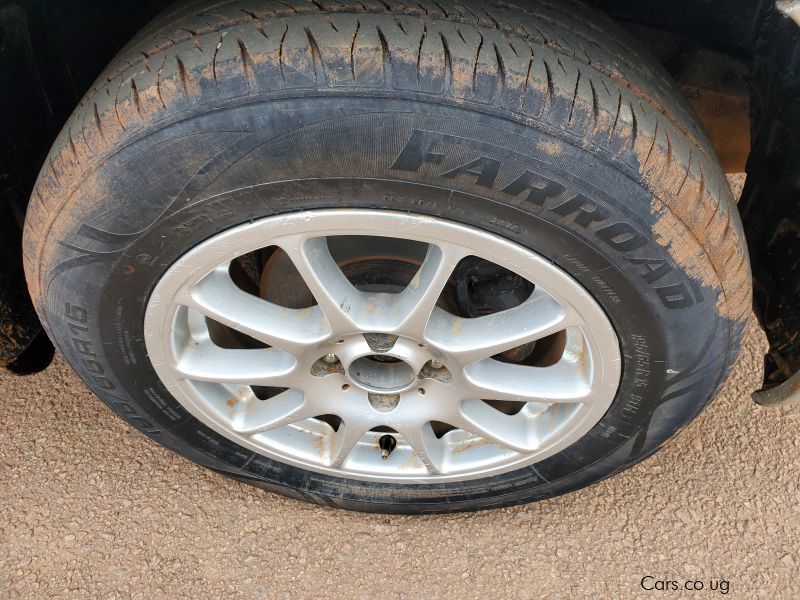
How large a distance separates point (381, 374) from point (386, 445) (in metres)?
0.31

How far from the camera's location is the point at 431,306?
161cm

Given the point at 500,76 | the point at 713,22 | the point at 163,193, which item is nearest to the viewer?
the point at 500,76

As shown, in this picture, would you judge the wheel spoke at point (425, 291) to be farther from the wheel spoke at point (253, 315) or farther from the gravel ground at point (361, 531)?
the gravel ground at point (361, 531)

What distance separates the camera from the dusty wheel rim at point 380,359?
1510 millimetres

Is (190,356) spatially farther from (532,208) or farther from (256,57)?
(532,208)

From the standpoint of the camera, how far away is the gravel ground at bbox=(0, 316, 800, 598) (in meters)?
2.10

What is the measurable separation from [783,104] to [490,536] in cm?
144

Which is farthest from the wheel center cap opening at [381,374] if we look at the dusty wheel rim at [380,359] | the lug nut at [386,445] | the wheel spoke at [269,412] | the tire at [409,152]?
the tire at [409,152]

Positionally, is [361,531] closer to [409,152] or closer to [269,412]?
[269,412]

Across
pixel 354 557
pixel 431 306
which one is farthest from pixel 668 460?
pixel 431 306

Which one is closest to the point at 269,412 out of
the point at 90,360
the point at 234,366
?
the point at 234,366

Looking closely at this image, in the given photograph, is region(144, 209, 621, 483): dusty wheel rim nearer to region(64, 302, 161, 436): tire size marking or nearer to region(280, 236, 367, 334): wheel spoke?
region(280, 236, 367, 334): wheel spoke

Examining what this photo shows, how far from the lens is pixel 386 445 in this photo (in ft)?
6.91

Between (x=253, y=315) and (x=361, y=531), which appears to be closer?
(x=253, y=315)
